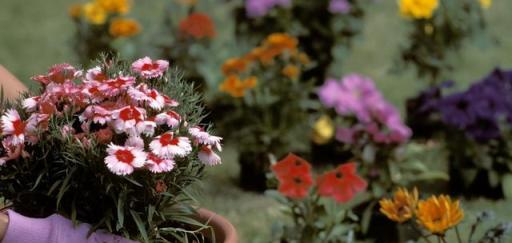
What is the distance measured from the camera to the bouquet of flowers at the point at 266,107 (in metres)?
4.29

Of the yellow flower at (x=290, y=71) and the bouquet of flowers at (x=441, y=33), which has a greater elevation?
the bouquet of flowers at (x=441, y=33)

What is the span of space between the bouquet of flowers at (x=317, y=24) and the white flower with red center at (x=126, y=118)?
2.88 meters

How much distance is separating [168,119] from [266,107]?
2430 millimetres

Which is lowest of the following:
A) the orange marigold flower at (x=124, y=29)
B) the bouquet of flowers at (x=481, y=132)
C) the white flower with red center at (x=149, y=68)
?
the white flower with red center at (x=149, y=68)

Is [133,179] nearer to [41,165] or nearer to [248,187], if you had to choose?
[41,165]

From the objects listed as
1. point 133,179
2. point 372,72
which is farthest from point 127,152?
point 372,72

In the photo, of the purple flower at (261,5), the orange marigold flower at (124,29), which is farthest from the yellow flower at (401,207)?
the orange marigold flower at (124,29)

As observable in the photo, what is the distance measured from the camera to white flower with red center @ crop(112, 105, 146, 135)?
1.85 meters

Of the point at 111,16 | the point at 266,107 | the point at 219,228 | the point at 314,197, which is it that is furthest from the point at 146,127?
the point at 111,16

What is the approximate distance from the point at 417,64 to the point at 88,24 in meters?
1.69

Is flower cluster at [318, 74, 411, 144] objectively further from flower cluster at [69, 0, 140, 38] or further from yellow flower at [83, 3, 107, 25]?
yellow flower at [83, 3, 107, 25]

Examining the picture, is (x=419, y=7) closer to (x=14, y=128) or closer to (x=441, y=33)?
(x=441, y=33)

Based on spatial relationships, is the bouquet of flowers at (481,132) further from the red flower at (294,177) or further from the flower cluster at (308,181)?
the red flower at (294,177)

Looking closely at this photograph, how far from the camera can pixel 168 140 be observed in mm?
1879
